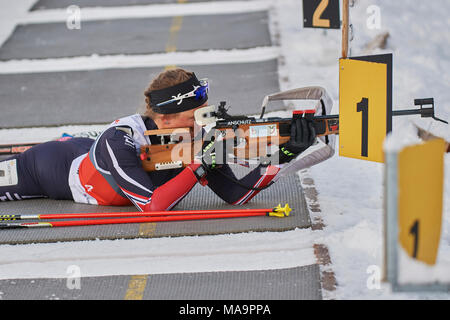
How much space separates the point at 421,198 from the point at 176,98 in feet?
7.07

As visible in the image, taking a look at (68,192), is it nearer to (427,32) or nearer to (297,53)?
(297,53)

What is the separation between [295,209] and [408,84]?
10.3 feet

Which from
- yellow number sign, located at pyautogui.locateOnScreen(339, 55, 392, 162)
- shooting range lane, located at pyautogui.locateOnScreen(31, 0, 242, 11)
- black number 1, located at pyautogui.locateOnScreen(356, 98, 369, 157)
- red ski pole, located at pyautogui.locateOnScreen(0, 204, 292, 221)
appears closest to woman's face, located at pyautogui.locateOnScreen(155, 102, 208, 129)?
red ski pole, located at pyautogui.locateOnScreen(0, 204, 292, 221)

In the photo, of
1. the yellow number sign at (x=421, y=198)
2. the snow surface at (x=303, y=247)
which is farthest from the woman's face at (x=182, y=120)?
the yellow number sign at (x=421, y=198)

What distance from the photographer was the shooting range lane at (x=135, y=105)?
13.0 feet

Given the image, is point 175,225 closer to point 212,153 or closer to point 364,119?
point 212,153

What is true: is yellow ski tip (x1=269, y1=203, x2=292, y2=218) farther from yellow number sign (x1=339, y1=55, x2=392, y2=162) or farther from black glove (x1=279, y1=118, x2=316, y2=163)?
yellow number sign (x1=339, y1=55, x2=392, y2=162)

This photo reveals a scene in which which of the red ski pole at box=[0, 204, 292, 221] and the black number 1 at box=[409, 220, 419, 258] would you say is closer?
the black number 1 at box=[409, 220, 419, 258]

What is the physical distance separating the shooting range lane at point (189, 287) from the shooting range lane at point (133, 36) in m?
5.80

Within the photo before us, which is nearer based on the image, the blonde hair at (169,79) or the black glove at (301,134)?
the black glove at (301,134)

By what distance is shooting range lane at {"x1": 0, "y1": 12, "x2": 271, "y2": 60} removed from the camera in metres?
9.66

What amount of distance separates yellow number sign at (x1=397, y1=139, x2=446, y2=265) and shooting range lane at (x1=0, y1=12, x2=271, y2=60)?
677 centimetres

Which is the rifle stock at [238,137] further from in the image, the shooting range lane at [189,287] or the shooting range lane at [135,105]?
the shooting range lane at [189,287]

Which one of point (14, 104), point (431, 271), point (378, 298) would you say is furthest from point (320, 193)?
point (14, 104)
